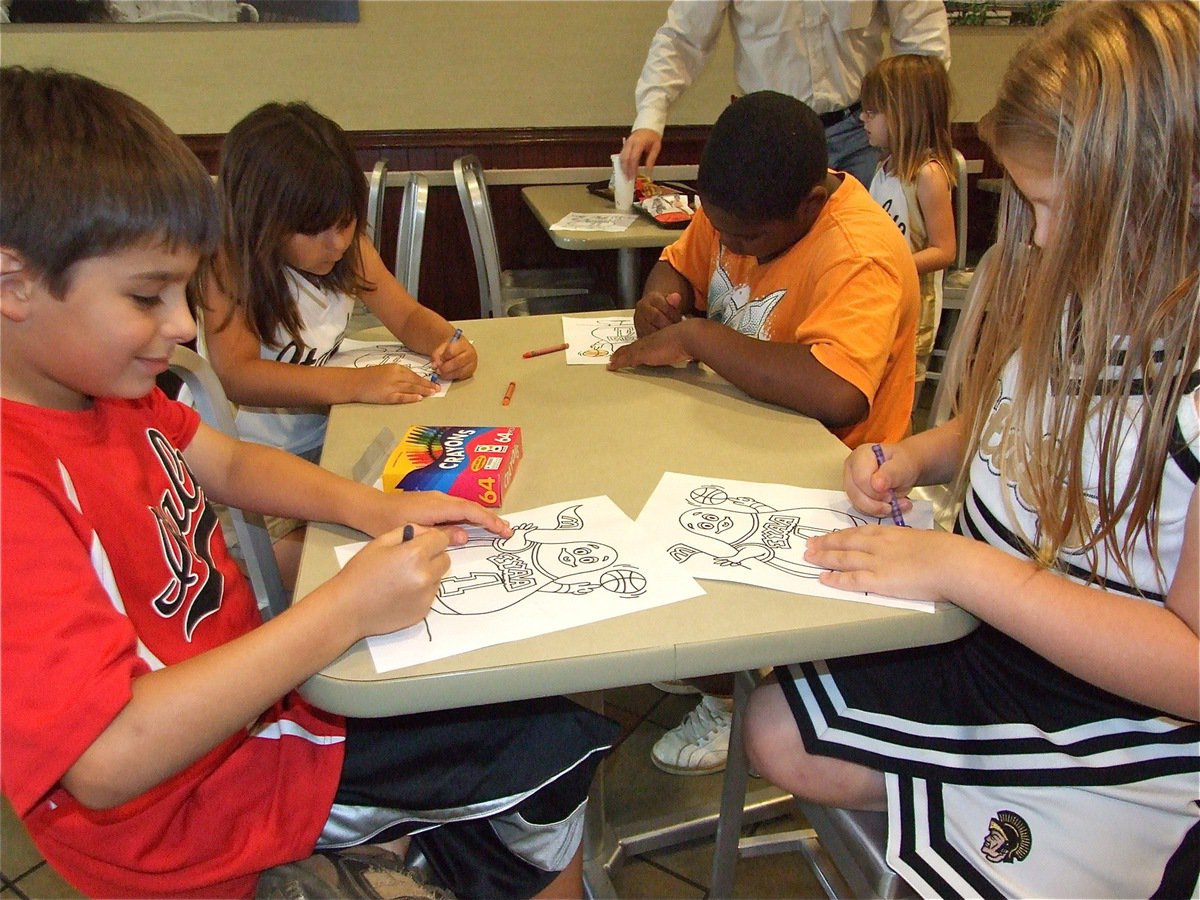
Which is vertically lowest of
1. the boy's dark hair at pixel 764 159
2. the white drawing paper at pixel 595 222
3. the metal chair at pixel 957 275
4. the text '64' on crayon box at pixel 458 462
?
the metal chair at pixel 957 275

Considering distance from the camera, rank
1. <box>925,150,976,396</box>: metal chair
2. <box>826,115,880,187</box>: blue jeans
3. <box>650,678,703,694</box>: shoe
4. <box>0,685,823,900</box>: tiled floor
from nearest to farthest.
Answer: <box>0,685,823,900</box>: tiled floor
<box>650,678,703,694</box>: shoe
<box>826,115,880,187</box>: blue jeans
<box>925,150,976,396</box>: metal chair

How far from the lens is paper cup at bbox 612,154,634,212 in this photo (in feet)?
8.28

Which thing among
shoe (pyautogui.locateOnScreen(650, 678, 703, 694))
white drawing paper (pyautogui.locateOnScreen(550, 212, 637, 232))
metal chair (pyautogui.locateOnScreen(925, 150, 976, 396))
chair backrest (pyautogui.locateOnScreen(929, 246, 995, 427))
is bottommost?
shoe (pyautogui.locateOnScreen(650, 678, 703, 694))

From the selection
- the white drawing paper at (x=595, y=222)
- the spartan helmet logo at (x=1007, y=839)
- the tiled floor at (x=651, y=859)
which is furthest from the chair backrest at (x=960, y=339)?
the white drawing paper at (x=595, y=222)

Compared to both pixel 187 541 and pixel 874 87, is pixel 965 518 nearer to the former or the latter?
pixel 187 541

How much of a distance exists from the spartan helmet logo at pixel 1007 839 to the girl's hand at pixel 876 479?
0.31 m

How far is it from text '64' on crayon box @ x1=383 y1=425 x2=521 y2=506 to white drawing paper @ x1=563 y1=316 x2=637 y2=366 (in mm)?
352

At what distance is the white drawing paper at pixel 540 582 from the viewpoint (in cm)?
72

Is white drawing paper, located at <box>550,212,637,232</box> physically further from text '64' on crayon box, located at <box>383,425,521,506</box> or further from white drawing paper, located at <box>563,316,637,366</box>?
text '64' on crayon box, located at <box>383,425,521,506</box>

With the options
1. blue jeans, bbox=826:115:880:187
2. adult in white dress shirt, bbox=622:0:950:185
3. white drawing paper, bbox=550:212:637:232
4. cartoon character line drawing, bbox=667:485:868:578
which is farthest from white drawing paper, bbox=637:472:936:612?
blue jeans, bbox=826:115:880:187

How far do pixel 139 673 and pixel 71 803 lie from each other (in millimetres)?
168

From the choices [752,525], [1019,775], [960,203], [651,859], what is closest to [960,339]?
[752,525]

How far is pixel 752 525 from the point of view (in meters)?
0.89

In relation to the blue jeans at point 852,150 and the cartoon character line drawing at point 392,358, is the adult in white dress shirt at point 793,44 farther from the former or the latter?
the cartoon character line drawing at point 392,358
